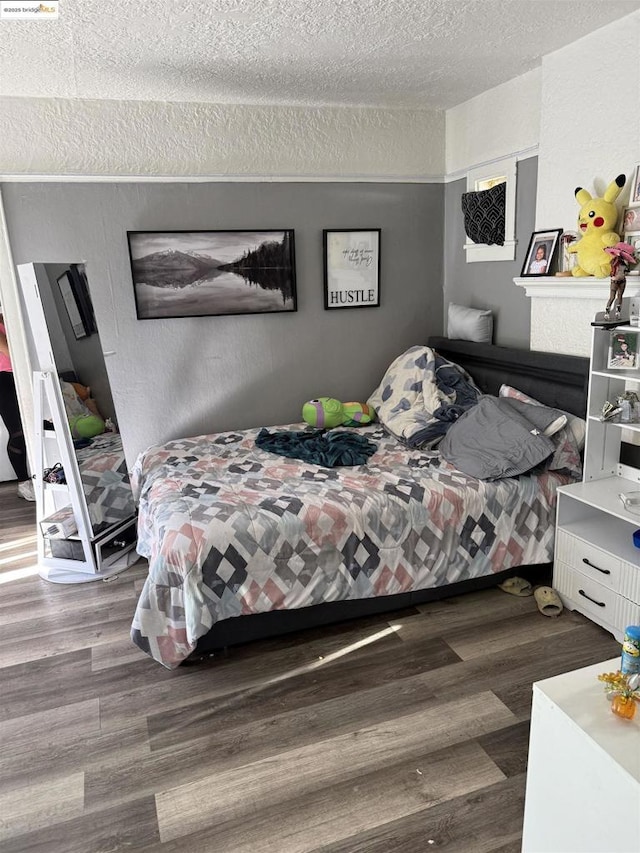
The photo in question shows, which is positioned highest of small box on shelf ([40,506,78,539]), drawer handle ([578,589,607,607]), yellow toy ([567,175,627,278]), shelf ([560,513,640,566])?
yellow toy ([567,175,627,278])

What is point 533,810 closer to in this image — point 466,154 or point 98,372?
point 98,372

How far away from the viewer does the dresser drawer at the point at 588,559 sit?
98.6 inches

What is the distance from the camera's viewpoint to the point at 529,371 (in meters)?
3.41

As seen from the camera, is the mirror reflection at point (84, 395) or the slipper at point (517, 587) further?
the mirror reflection at point (84, 395)

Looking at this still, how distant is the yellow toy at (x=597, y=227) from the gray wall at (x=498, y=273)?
0.41 m

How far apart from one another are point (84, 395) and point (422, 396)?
76.6 inches

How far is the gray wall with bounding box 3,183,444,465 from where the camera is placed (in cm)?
361

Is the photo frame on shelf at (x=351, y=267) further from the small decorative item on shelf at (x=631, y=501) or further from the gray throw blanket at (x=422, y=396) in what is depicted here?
the small decorative item on shelf at (x=631, y=501)

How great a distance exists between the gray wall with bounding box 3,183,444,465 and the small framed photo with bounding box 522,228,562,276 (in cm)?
105

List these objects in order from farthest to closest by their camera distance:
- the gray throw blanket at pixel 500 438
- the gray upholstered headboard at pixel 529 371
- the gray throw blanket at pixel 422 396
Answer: the gray throw blanket at pixel 422 396, the gray upholstered headboard at pixel 529 371, the gray throw blanket at pixel 500 438

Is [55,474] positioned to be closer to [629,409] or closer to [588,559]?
[588,559]

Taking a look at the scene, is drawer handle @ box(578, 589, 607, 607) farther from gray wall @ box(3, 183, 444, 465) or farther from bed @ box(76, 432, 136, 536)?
bed @ box(76, 432, 136, 536)

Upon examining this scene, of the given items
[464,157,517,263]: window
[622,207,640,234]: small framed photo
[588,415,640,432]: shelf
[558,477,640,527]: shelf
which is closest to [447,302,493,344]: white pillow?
[464,157,517,263]: window

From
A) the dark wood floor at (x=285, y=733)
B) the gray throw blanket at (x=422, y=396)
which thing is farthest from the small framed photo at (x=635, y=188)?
the dark wood floor at (x=285, y=733)
